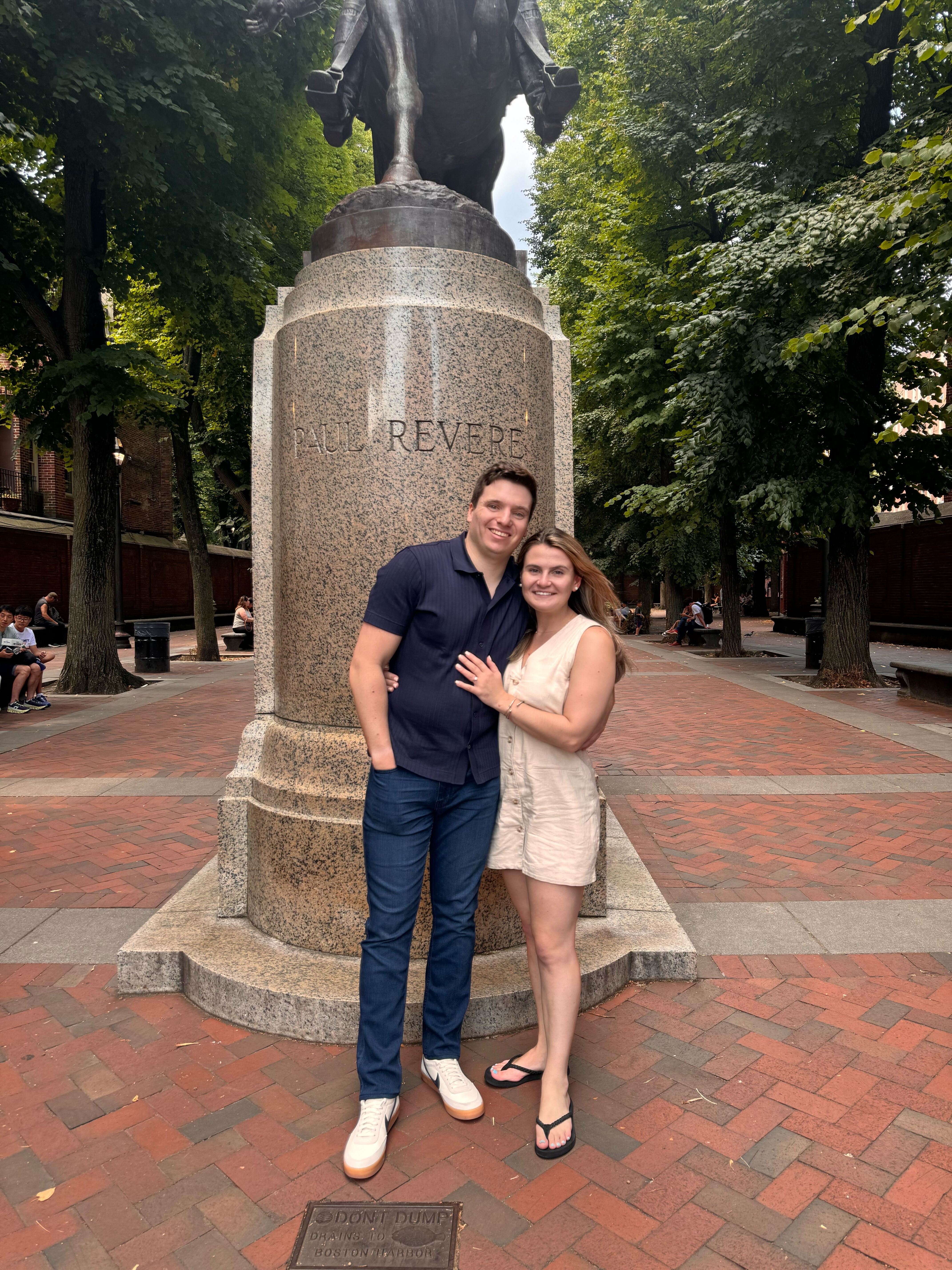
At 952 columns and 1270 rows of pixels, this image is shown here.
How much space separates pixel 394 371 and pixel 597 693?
1769 millimetres

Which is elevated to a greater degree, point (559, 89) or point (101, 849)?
point (559, 89)

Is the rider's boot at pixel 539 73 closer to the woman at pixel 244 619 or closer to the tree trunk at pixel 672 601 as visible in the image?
the woman at pixel 244 619

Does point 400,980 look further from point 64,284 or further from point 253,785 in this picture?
point 64,284

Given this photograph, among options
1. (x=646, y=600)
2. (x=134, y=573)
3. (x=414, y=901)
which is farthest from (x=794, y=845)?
(x=134, y=573)

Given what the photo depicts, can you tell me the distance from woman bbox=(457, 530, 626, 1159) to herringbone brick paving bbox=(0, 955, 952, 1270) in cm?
25

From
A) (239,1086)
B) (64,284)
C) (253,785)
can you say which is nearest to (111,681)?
(64,284)

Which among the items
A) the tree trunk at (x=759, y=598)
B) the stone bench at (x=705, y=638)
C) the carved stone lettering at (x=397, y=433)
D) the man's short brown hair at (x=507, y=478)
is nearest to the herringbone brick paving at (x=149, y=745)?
the carved stone lettering at (x=397, y=433)

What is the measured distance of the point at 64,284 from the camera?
12.5 metres

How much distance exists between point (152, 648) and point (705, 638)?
15.0m

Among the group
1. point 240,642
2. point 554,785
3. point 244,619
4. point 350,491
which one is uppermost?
point 350,491

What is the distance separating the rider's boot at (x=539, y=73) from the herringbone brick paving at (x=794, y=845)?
13.6ft

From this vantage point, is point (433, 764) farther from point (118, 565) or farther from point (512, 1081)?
point (118, 565)

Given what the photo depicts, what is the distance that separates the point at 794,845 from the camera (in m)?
5.23

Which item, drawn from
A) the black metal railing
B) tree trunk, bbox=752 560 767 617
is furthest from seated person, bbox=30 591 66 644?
tree trunk, bbox=752 560 767 617
